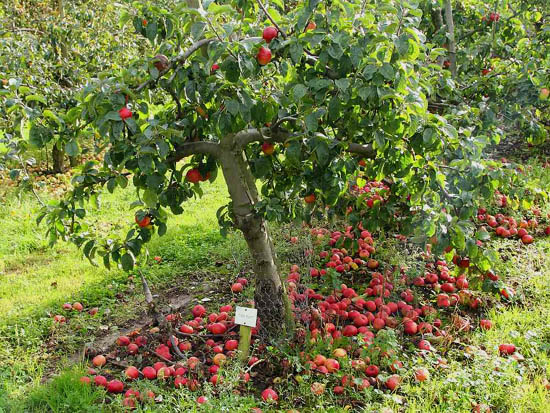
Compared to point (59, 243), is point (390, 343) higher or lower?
lower

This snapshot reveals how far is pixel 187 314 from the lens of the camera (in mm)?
3500

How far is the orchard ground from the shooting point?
2510 millimetres

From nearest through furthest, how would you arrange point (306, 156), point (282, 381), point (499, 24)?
point (306, 156)
point (282, 381)
point (499, 24)

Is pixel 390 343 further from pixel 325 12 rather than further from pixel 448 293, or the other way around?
pixel 325 12

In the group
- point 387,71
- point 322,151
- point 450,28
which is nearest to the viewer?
point 387,71

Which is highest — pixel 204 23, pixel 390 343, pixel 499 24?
pixel 499 24

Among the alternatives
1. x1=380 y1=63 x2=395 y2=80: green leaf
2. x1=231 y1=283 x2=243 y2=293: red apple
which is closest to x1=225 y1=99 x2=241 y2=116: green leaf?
x1=380 y1=63 x2=395 y2=80: green leaf

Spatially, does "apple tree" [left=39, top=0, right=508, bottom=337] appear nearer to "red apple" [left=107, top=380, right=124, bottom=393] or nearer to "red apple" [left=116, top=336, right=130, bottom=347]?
"red apple" [left=107, top=380, right=124, bottom=393]

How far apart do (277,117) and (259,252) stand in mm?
763

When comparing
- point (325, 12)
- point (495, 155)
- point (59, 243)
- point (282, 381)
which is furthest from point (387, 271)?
point (495, 155)

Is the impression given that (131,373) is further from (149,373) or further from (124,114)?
(124,114)

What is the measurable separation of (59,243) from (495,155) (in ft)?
17.2

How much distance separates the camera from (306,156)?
2445 mm

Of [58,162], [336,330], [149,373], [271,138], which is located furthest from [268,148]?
[58,162]
